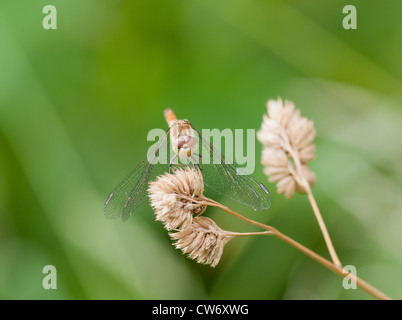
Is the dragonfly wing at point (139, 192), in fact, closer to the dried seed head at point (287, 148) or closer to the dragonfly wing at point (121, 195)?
the dragonfly wing at point (121, 195)

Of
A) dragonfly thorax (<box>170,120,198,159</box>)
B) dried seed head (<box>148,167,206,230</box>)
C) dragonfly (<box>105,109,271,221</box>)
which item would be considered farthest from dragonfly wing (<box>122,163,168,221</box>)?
dried seed head (<box>148,167,206,230</box>)

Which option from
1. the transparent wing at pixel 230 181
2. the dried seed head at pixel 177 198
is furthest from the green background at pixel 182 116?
the dried seed head at pixel 177 198

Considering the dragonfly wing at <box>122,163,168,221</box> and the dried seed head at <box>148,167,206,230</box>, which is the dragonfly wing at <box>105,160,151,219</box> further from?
the dried seed head at <box>148,167,206,230</box>

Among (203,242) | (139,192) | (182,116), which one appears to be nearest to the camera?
(203,242)

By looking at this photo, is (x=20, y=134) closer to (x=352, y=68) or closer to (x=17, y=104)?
(x=17, y=104)

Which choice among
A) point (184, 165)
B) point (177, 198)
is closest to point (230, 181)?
point (184, 165)

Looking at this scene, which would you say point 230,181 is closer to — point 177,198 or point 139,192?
point 139,192
